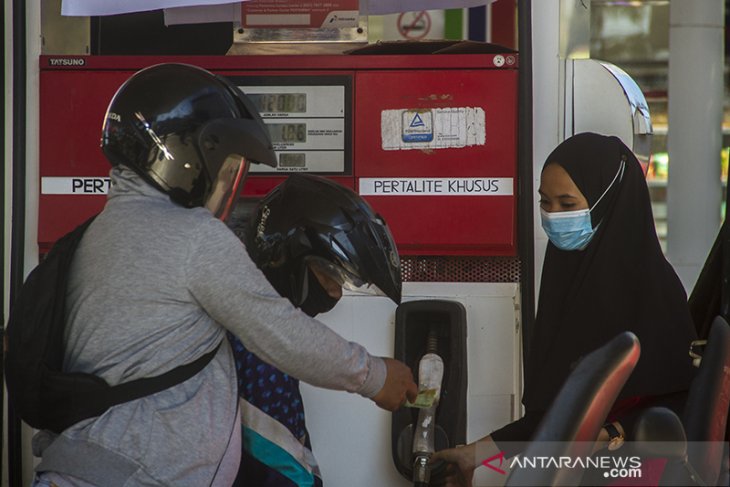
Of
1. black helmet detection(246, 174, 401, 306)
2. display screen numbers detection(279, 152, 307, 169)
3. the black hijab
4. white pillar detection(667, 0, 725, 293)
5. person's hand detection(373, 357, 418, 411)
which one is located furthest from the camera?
white pillar detection(667, 0, 725, 293)

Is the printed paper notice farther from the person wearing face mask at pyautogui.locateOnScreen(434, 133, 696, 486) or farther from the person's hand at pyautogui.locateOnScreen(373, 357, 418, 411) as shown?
the person's hand at pyautogui.locateOnScreen(373, 357, 418, 411)

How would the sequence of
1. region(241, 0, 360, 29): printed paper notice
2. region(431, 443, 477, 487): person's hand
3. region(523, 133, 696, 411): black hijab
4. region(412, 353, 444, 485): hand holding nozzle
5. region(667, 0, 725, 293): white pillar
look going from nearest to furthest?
1. region(523, 133, 696, 411): black hijab
2. region(431, 443, 477, 487): person's hand
3. region(412, 353, 444, 485): hand holding nozzle
4. region(241, 0, 360, 29): printed paper notice
5. region(667, 0, 725, 293): white pillar

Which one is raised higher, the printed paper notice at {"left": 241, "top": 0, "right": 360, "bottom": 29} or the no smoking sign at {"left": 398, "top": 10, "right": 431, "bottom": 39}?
the no smoking sign at {"left": 398, "top": 10, "right": 431, "bottom": 39}

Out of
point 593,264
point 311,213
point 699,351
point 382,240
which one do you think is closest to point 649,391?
point 699,351

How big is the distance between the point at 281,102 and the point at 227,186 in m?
1.08

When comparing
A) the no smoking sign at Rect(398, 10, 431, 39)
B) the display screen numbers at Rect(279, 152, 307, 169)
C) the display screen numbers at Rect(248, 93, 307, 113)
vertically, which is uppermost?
the no smoking sign at Rect(398, 10, 431, 39)

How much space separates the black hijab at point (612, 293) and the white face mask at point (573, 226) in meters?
0.01

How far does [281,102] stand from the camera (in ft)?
12.2

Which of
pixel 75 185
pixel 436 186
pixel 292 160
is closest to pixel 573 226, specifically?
pixel 436 186

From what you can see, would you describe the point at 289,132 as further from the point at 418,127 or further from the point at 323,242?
the point at 323,242

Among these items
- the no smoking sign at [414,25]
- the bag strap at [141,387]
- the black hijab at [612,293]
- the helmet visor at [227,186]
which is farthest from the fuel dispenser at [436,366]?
the no smoking sign at [414,25]

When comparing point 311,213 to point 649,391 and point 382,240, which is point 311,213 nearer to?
point 382,240

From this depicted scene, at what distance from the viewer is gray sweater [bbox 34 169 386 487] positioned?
2.42 metres

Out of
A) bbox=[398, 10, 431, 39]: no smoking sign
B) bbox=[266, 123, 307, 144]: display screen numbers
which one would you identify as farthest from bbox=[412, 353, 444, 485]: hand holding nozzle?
bbox=[398, 10, 431, 39]: no smoking sign
